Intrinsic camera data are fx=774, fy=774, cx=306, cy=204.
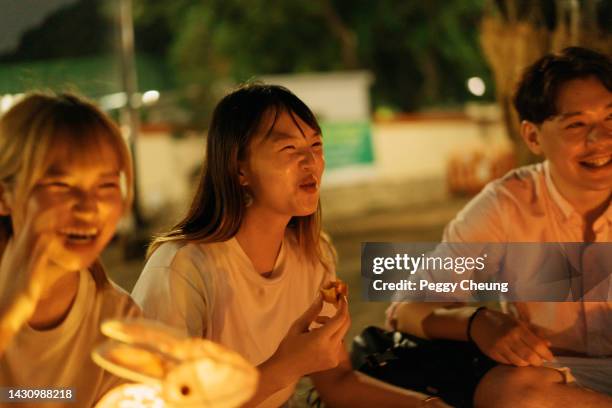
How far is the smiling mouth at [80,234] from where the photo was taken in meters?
1.62

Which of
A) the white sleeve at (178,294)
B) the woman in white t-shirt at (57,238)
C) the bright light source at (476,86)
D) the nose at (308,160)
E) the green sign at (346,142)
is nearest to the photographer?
the woman in white t-shirt at (57,238)

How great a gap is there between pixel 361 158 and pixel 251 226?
12648mm

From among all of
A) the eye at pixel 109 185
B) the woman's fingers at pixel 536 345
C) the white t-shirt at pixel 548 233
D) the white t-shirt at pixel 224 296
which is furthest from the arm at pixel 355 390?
the eye at pixel 109 185

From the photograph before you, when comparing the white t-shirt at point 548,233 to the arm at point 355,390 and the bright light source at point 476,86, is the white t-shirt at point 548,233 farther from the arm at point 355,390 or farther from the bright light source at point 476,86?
the bright light source at point 476,86

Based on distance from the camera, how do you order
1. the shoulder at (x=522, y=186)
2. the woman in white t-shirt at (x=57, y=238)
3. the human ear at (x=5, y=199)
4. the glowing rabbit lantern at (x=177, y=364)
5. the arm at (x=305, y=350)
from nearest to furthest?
the glowing rabbit lantern at (x=177, y=364)
the woman in white t-shirt at (x=57, y=238)
the human ear at (x=5, y=199)
the arm at (x=305, y=350)
the shoulder at (x=522, y=186)

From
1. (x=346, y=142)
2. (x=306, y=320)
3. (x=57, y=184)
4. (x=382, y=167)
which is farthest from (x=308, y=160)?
(x=382, y=167)

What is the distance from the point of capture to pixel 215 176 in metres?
2.28

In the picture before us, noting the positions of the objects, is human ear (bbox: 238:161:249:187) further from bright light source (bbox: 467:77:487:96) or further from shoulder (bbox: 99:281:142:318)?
bright light source (bbox: 467:77:487:96)

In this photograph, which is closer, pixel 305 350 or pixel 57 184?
pixel 57 184

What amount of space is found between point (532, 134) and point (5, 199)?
1.76 meters

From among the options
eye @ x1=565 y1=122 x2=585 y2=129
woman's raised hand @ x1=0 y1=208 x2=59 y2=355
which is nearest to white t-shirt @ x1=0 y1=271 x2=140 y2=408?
woman's raised hand @ x1=0 y1=208 x2=59 y2=355

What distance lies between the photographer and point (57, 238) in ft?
5.26

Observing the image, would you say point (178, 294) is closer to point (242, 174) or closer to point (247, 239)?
point (247, 239)

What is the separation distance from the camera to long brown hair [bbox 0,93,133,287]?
163 cm
